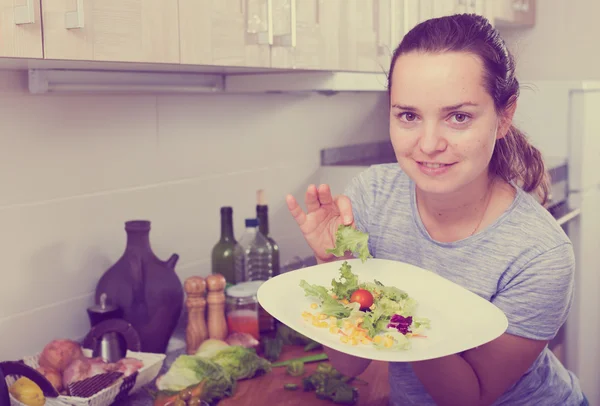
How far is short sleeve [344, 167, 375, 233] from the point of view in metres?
1.51

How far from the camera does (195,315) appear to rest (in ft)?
5.79

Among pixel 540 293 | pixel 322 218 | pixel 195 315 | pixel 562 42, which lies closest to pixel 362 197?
pixel 322 218

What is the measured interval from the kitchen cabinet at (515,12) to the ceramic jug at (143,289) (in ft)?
5.34

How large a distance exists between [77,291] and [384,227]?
2.38 ft

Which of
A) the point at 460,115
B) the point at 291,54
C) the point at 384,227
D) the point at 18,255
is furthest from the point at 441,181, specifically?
the point at 18,255

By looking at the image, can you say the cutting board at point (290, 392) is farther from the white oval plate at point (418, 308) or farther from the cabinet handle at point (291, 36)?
the cabinet handle at point (291, 36)

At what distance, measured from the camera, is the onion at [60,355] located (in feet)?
4.86

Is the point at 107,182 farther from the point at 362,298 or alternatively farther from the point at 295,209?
the point at 362,298

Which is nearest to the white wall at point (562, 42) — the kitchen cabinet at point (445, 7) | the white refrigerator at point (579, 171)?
the white refrigerator at point (579, 171)

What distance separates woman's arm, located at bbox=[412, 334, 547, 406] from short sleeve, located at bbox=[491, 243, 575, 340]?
0.03 metres

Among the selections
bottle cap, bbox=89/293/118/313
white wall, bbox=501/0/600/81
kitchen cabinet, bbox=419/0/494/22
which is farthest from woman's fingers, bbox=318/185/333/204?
white wall, bbox=501/0/600/81

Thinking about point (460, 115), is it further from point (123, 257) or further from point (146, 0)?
point (123, 257)

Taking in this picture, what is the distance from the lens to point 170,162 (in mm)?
1986

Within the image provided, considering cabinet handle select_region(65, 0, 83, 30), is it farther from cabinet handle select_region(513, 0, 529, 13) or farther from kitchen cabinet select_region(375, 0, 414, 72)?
cabinet handle select_region(513, 0, 529, 13)
